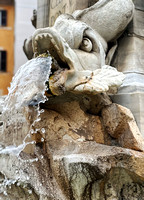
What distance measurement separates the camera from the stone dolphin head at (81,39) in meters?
2.62

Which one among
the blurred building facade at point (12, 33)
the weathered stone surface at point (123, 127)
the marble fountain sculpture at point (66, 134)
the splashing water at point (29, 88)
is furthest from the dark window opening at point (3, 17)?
the weathered stone surface at point (123, 127)

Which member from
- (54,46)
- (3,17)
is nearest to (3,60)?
(3,17)

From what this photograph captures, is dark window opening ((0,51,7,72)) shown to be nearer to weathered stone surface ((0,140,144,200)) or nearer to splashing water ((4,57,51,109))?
splashing water ((4,57,51,109))

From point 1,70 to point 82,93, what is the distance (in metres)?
11.6

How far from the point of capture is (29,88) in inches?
103

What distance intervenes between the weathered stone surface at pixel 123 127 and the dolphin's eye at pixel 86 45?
638 mm

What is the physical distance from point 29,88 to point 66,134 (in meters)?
0.41

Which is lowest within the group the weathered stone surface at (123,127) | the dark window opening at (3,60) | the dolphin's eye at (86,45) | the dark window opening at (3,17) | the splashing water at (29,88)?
the dark window opening at (3,60)

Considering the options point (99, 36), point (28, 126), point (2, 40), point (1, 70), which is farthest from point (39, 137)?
point (2, 40)

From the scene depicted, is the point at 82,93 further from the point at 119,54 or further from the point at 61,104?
the point at 119,54

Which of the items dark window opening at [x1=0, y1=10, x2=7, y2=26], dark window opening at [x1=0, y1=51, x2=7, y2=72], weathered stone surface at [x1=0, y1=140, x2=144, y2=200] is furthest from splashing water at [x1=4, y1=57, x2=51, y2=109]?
dark window opening at [x1=0, y1=10, x2=7, y2=26]

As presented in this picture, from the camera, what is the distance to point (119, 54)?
11.5 feet

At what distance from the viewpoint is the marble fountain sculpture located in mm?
2271

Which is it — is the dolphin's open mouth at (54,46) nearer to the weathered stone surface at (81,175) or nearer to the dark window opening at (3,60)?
the weathered stone surface at (81,175)
